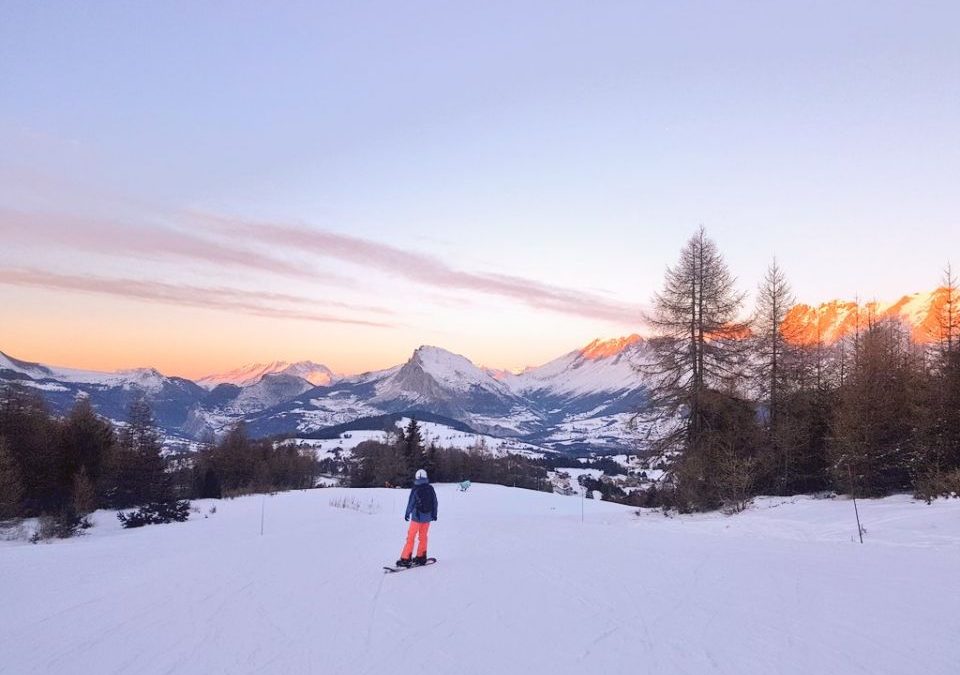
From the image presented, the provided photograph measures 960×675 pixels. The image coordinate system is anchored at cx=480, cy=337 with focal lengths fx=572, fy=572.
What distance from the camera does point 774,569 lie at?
401 inches

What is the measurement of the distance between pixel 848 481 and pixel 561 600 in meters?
16.8

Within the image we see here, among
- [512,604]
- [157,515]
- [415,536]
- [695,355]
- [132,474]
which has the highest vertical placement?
[695,355]

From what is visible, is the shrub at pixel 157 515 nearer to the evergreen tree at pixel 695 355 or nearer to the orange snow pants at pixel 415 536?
the orange snow pants at pixel 415 536

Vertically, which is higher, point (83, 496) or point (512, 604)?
point (512, 604)

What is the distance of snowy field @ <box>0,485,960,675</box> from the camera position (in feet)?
20.0

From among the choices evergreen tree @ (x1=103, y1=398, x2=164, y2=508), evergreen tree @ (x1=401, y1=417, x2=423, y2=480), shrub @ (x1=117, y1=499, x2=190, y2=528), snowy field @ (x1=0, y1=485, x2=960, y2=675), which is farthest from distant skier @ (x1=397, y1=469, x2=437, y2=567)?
evergreen tree @ (x1=401, y1=417, x2=423, y2=480)

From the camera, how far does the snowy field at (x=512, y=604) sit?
20.0ft

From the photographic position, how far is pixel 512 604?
8.38m

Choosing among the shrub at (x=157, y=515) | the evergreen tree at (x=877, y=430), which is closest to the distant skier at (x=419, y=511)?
the evergreen tree at (x=877, y=430)

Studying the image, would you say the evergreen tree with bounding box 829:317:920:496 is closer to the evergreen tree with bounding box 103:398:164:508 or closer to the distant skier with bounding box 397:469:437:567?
the distant skier with bounding box 397:469:437:567

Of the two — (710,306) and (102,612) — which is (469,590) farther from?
(710,306)

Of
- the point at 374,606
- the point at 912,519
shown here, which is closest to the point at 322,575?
the point at 374,606

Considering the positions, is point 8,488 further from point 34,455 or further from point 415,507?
point 415,507

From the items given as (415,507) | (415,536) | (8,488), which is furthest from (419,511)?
(8,488)
